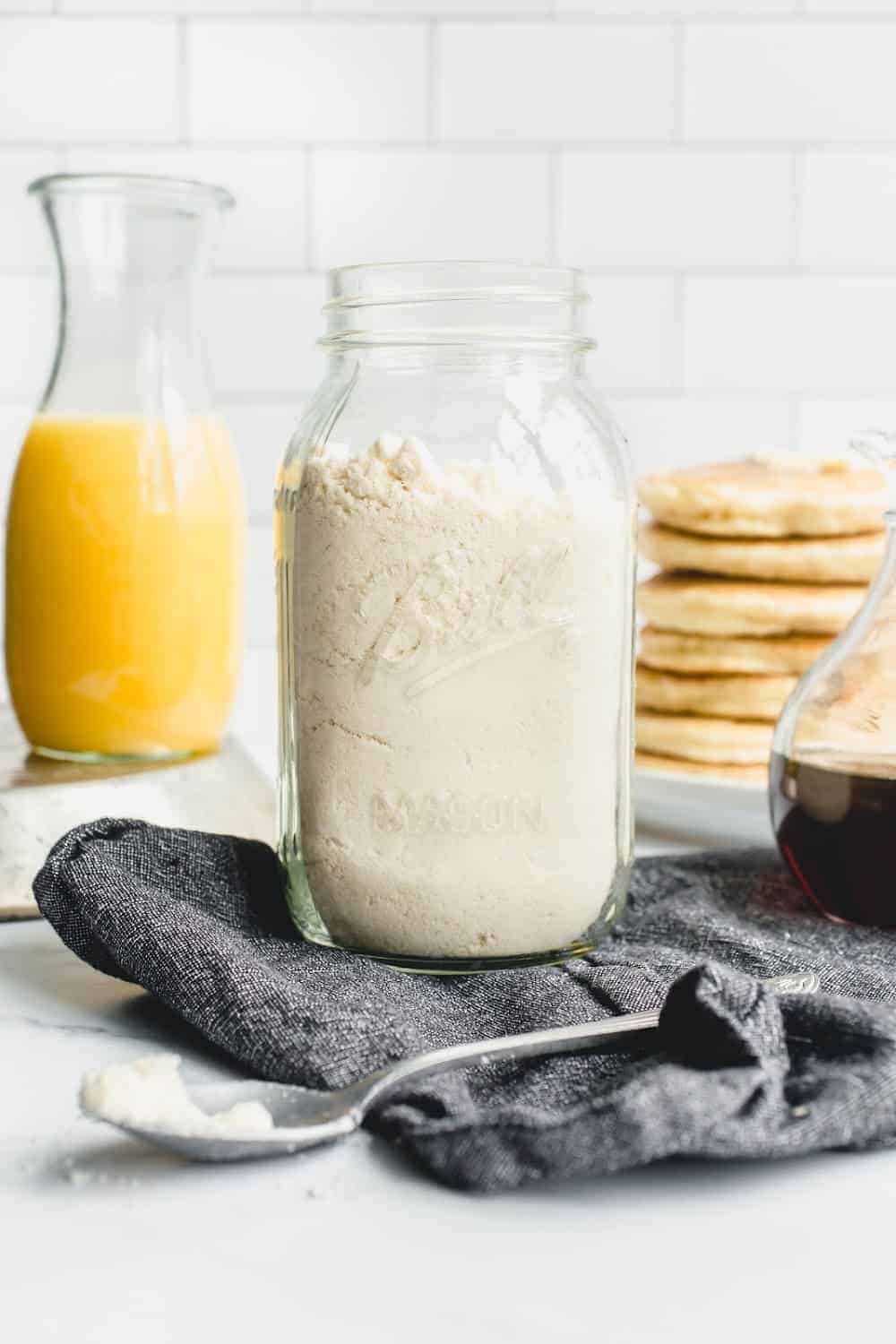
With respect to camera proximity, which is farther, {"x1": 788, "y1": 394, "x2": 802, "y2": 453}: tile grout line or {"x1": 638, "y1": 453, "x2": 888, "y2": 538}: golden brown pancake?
{"x1": 788, "y1": 394, "x2": 802, "y2": 453}: tile grout line

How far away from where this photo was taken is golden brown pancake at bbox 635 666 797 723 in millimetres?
1216

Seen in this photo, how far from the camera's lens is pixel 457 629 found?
79 cm

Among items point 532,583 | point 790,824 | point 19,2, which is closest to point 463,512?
point 532,583

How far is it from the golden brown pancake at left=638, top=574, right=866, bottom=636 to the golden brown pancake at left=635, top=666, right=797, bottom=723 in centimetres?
4

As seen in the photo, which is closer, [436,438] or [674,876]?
[436,438]

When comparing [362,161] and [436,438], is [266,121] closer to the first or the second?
[362,161]

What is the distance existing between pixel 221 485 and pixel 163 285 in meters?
0.14

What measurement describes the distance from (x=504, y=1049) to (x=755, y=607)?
61 centimetres

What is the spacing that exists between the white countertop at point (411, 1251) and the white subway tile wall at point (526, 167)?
135 cm

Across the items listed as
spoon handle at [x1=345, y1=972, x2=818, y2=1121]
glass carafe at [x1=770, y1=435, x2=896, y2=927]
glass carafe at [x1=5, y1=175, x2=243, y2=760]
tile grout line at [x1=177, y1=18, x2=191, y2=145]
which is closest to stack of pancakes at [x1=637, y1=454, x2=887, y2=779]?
glass carafe at [x1=770, y1=435, x2=896, y2=927]

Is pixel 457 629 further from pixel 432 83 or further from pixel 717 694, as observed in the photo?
pixel 432 83

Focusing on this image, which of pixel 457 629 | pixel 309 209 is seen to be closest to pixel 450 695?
pixel 457 629

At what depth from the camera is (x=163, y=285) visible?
113cm

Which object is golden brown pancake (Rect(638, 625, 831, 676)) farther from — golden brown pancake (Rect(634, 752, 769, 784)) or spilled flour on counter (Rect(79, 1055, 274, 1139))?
spilled flour on counter (Rect(79, 1055, 274, 1139))
